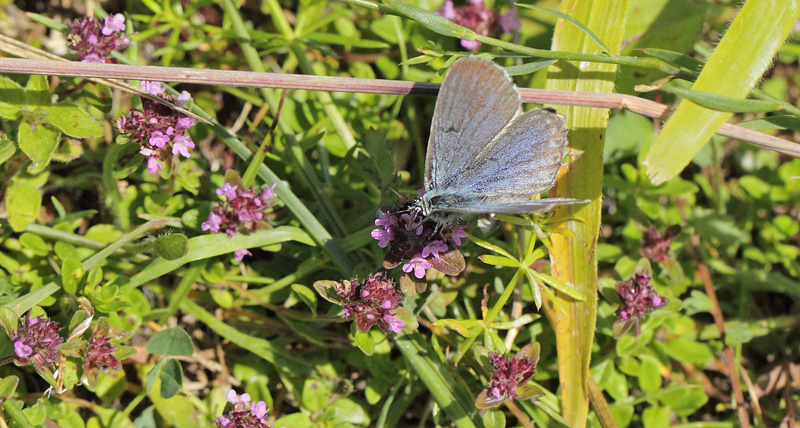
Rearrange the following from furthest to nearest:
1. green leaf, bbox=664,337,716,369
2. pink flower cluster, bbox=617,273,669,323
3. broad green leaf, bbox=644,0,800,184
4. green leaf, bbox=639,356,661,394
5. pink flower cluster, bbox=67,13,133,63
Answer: green leaf, bbox=664,337,716,369
green leaf, bbox=639,356,661,394
pink flower cluster, bbox=617,273,669,323
pink flower cluster, bbox=67,13,133,63
broad green leaf, bbox=644,0,800,184

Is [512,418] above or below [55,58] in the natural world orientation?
below

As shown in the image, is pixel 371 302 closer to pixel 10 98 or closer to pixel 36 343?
pixel 36 343

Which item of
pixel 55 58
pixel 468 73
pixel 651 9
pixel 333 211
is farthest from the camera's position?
pixel 651 9

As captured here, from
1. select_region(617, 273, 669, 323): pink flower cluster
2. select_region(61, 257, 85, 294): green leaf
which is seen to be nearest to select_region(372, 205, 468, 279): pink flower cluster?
select_region(617, 273, 669, 323): pink flower cluster

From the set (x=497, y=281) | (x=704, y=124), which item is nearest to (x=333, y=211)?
(x=497, y=281)

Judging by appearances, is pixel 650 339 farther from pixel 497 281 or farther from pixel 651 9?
pixel 651 9

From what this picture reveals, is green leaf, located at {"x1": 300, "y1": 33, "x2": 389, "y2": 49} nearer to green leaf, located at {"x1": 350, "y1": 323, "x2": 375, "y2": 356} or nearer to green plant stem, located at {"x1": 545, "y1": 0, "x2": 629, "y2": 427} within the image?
green plant stem, located at {"x1": 545, "y1": 0, "x2": 629, "y2": 427}

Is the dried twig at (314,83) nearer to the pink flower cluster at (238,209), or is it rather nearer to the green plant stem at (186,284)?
the pink flower cluster at (238,209)

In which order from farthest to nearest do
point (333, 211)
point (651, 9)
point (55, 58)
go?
point (651, 9) < point (333, 211) < point (55, 58)
